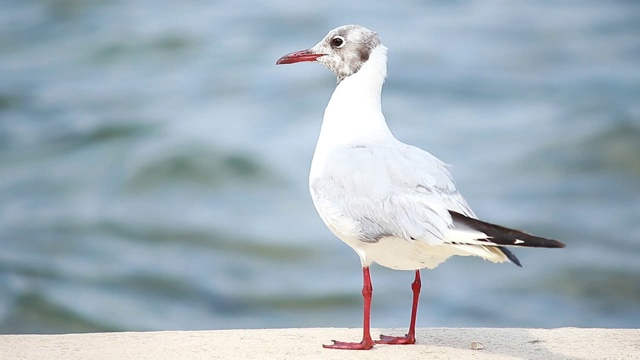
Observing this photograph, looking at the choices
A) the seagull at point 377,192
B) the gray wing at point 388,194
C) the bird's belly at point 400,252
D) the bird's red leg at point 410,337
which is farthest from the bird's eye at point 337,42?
the bird's red leg at point 410,337

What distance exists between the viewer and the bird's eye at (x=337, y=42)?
5113 millimetres

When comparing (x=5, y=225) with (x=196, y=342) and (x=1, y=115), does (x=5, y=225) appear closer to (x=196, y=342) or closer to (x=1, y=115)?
(x=1, y=115)

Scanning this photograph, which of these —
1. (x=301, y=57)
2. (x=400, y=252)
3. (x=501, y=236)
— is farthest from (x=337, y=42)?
(x=501, y=236)

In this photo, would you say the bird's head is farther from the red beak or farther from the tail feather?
the tail feather

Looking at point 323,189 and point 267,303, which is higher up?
point 267,303

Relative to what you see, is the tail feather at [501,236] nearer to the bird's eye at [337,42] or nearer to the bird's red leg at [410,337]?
the bird's red leg at [410,337]

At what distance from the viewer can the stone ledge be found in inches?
179

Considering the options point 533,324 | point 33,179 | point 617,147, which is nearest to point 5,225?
point 33,179

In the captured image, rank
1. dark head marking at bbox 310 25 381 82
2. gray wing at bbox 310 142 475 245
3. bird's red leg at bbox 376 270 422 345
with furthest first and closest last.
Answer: dark head marking at bbox 310 25 381 82 < bird's red leg at bbox 376 270 422 345 < gray wing at bbox 310 142 475 245

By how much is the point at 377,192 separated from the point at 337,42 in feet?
3.23

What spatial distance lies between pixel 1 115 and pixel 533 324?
8.16m

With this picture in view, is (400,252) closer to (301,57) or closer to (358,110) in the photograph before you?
(358,110)

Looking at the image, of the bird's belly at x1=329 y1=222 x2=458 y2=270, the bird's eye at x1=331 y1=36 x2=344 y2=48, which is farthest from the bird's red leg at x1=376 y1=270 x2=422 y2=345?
the bird's eye at x1=331 y1=36 x2=344 y2=48

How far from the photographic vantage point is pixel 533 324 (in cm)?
933
